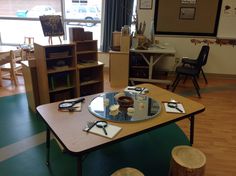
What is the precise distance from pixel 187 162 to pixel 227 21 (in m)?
3.95

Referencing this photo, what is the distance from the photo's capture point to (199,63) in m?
3.94

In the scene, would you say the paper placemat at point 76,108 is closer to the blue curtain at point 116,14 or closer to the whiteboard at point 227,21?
the blue curtain at point 116,14

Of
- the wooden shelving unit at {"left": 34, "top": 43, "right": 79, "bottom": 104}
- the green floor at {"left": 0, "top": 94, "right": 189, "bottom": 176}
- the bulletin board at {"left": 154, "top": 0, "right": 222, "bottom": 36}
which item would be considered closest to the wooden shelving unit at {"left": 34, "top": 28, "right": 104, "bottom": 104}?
the wooden shelving unit at {"left": 34, "top": 43, "right": 79, "bottom": 104}

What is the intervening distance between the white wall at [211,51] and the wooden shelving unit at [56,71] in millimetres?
2289

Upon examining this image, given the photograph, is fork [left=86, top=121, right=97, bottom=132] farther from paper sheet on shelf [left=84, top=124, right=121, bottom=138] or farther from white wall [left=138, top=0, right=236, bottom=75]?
white wall [left=138, top=0, right=236, bottom=75]

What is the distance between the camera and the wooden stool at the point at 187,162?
163 cm

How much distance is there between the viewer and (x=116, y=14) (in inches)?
182

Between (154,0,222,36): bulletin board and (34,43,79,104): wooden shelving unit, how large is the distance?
2.45 metres

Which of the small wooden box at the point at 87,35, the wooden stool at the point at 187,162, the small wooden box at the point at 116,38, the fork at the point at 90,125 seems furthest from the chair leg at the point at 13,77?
the wooden stool at the point at 187,162

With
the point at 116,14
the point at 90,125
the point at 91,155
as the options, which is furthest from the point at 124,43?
the point at 90,125

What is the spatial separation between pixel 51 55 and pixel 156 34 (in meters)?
2.73

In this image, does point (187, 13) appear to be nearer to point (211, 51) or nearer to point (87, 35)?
point (211, 51)

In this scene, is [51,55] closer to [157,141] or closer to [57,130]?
[57,130]

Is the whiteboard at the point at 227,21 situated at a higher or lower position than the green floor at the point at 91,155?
higher
